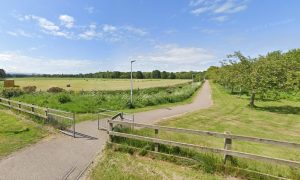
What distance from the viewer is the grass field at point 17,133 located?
7620 mm

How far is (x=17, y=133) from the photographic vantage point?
9375 mm

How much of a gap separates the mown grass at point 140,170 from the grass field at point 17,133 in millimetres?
3812

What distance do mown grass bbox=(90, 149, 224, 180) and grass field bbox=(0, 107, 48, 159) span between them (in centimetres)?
381

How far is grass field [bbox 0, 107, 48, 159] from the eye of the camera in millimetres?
7620

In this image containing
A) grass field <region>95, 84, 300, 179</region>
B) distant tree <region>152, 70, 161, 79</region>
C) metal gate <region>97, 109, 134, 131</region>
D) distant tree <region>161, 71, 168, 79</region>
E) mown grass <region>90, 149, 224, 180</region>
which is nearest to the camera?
mown grass <region>90, 149, 224, 180</region>

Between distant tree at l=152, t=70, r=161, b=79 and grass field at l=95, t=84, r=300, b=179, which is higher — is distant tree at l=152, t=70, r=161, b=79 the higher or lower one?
the higher one

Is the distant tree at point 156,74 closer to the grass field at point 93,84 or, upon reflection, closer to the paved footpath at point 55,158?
the grass field at point 93,84

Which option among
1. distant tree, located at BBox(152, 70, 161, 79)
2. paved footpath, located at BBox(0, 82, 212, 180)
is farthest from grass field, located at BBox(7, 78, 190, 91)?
distant tree, located at BBox(152, 70, 161, 79)

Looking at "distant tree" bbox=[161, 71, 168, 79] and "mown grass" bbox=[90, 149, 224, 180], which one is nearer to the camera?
"mown grass" bbox=[90, 149, 224, 180]

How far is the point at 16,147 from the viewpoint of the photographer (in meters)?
7.55

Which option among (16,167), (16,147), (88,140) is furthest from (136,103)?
(16,167)

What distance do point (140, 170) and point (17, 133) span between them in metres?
7.08

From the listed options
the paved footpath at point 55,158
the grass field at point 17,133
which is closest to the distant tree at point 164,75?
the grass field at point 17,133

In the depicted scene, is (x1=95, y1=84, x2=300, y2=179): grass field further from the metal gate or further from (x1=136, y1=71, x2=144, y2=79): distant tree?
(x1=136, y1=71, x2=144, y2=79): distant tree
